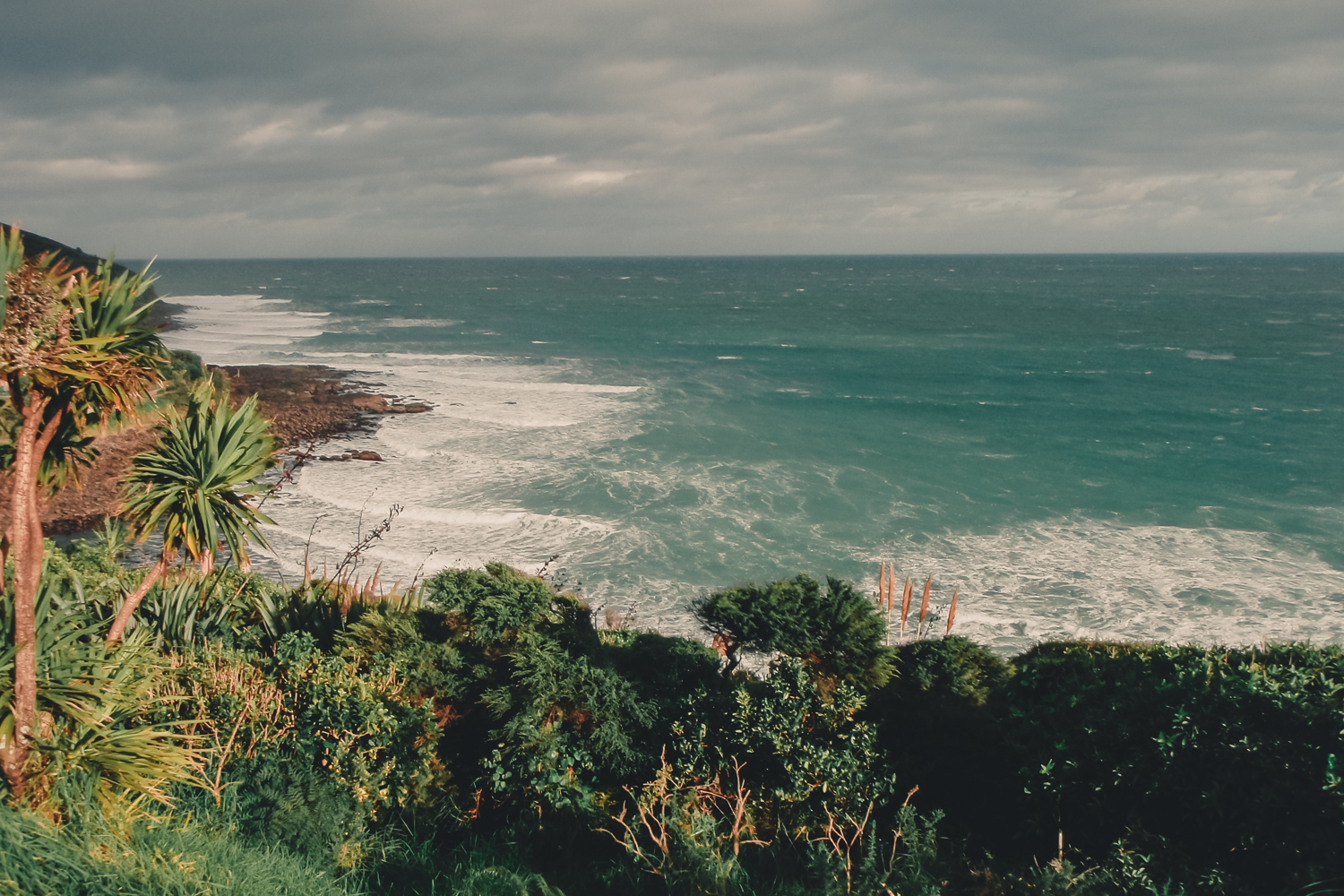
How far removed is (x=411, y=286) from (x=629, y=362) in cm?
10191

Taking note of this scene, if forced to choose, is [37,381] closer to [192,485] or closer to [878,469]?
[192,485]

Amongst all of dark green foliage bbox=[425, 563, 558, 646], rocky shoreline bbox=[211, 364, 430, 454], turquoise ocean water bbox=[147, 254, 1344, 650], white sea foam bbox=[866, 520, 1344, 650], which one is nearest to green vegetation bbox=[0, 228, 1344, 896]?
dark green foliage bbox=[425, 563, 558, 646]

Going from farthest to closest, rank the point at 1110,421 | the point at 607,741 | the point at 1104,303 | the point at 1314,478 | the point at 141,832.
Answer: the point at 1104,303 → the point at 1110,421 → the point at 1314,478 → the point at 607,741 → the point at 141,832

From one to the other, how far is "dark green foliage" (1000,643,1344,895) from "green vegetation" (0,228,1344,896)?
2 centimetres

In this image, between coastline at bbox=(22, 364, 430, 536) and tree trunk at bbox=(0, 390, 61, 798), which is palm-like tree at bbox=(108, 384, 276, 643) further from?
coastline at bbox=(22, 364, 430, 536)

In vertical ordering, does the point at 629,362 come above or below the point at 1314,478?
above

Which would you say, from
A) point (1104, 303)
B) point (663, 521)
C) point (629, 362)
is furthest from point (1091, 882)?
point (1104, 303)

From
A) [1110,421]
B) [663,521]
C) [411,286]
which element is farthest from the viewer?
[411,286]

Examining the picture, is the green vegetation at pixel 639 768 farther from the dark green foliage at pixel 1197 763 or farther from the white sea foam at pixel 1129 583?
the white sea foam at pixel 1129 583

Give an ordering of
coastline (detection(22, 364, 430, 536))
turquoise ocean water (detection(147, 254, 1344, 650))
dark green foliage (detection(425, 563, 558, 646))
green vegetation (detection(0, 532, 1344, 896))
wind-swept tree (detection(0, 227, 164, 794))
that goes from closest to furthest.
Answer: wind-swept tree (detection(0, 227, 164, 794))
green vegetation (detection(0, 532, 1344, 896))
dark green foliage (detection(425, 563, 558, 646))
turquoise ocean water (detection(147, 254, 1344, 650))
coastline (detection(22, 364, 430, 536))

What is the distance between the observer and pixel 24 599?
16.3 ft

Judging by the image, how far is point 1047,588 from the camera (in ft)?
66.4

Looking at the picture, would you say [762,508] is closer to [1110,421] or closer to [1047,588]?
[1047,588]

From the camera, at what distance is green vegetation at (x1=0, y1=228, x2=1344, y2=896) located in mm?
5012
